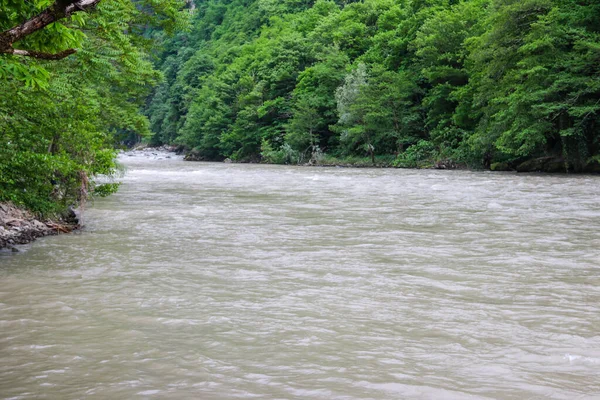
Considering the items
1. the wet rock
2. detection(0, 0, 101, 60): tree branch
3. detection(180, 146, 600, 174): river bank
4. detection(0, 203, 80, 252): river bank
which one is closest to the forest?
detection(0, 0, 101, 60): tree branch

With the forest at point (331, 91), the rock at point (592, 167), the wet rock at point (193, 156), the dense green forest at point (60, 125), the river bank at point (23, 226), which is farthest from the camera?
the wet rock at point (193, 156)

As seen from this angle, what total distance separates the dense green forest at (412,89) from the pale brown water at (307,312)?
12.3m

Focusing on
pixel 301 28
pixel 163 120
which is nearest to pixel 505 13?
pixel 301 28

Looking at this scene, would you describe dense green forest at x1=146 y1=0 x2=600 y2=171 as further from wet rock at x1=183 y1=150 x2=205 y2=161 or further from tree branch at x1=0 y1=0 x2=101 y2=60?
tree branch at x1=0 y1=0 x2=101 y2=60

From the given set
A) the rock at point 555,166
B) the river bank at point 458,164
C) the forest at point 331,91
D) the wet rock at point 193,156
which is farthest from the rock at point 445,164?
the wet rock at point 193,156

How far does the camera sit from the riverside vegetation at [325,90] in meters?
10.1

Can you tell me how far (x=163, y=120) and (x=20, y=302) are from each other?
96628mm

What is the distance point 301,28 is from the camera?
→ 8062cm

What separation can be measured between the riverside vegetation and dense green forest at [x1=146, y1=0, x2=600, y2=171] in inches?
5.5

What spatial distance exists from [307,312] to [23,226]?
7852 millimetres

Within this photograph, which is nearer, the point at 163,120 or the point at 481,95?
the point at 481,95

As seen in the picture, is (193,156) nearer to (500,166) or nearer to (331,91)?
(331,91)

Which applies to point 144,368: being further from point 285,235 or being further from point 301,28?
point 301,28

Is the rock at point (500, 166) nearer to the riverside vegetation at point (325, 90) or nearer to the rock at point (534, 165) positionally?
the riverside vegetation at point (325, 90)
